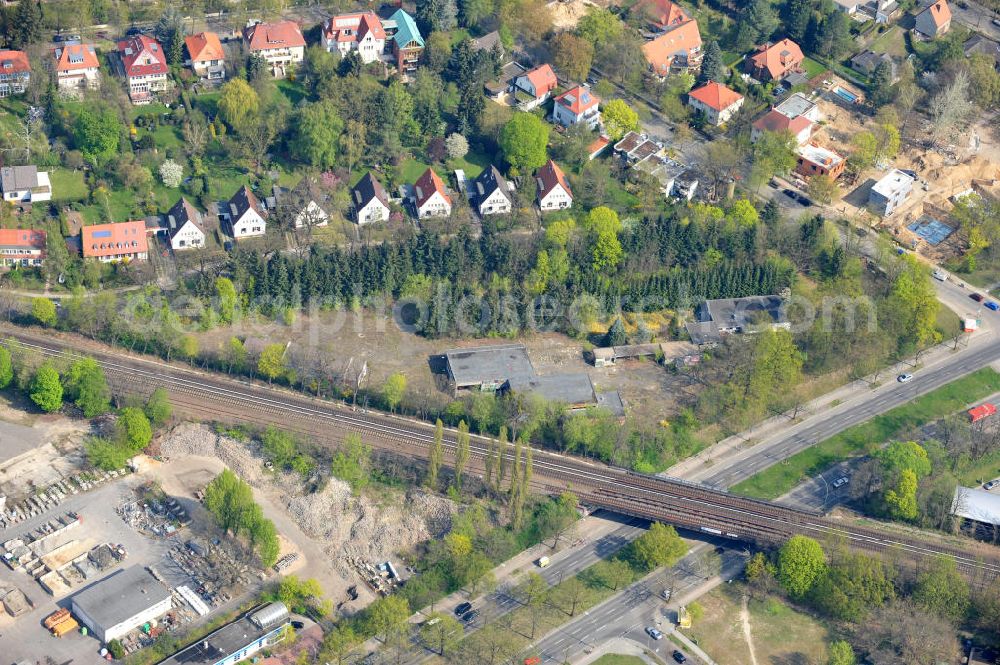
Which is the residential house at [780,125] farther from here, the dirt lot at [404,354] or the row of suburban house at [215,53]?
the row of suburban house at [215,53]

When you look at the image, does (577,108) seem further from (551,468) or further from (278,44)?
(551,468)

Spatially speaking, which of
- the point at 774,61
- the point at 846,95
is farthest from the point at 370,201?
the point at 846,95

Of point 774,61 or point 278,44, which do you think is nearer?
point 278,44

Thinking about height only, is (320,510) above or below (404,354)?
below

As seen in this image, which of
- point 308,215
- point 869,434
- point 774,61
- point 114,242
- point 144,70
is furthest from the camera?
point 774,61

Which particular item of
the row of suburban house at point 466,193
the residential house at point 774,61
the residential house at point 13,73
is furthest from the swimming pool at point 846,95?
the residential house at point 13,73

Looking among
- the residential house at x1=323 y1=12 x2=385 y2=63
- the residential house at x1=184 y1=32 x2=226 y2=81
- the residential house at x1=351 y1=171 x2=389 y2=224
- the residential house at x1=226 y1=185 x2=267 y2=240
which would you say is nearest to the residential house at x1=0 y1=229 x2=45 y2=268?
the residential house at x1=226 y1=185 x2=267 y2=240

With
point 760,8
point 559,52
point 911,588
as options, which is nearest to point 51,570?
point 911,588
